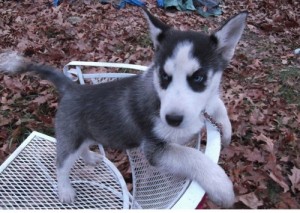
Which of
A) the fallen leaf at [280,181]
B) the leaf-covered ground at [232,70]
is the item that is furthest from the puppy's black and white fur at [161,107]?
the fallen leaf at [280,181]

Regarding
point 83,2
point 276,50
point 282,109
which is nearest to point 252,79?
point 282,109

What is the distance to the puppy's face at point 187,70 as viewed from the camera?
7.13 ft

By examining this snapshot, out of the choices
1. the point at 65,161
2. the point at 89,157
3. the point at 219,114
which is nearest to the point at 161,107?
the point at 219,114

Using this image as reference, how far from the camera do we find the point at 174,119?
7.01ft

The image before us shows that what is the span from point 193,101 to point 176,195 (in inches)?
21.5

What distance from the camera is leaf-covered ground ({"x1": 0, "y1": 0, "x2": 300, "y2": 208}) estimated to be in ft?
11.5

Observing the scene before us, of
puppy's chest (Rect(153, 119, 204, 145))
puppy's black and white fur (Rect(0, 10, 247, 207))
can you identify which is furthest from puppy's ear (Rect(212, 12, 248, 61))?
puppy's chest (Rect(153, 119, 204, 145))

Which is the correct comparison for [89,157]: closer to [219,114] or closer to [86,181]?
[86,181]

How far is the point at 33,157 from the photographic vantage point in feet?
10.5

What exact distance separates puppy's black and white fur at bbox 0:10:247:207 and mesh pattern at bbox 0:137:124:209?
0.12 m

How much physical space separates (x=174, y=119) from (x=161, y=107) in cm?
16

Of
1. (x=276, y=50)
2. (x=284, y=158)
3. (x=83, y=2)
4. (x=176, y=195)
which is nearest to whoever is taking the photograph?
(x=176, y=195)

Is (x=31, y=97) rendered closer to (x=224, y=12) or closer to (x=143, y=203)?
(x=143, y=203)

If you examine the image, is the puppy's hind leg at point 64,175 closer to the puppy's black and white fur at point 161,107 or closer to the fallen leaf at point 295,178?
the puppy's black and white fur at point 161,107
